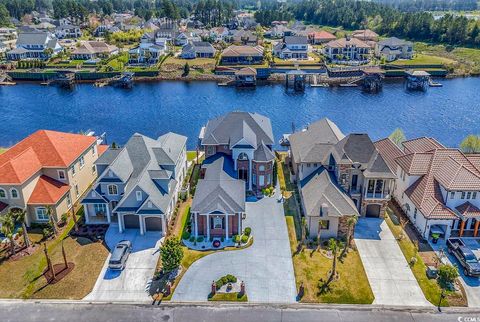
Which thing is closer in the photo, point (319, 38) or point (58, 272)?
point (58, 272)

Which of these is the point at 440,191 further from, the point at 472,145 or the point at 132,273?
the point at 132,273

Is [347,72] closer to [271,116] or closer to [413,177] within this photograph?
[271,116]

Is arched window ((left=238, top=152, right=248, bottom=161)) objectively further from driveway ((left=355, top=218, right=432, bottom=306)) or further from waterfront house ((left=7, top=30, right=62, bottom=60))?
waterfront house ((left=7, top=30, right=62, bottom=60))

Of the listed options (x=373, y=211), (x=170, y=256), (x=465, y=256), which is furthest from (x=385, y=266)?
(x=170, y=256)

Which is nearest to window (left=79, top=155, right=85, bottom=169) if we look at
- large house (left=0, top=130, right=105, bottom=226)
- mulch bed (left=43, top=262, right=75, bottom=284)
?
large house (left=0, top=130, right=105, bottom=226)

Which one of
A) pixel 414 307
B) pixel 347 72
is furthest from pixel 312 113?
pixel 414 307

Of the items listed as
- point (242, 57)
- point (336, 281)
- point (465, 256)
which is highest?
point (242, 57)

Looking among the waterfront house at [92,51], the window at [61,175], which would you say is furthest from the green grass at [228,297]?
the waterfront house at [92,51]
